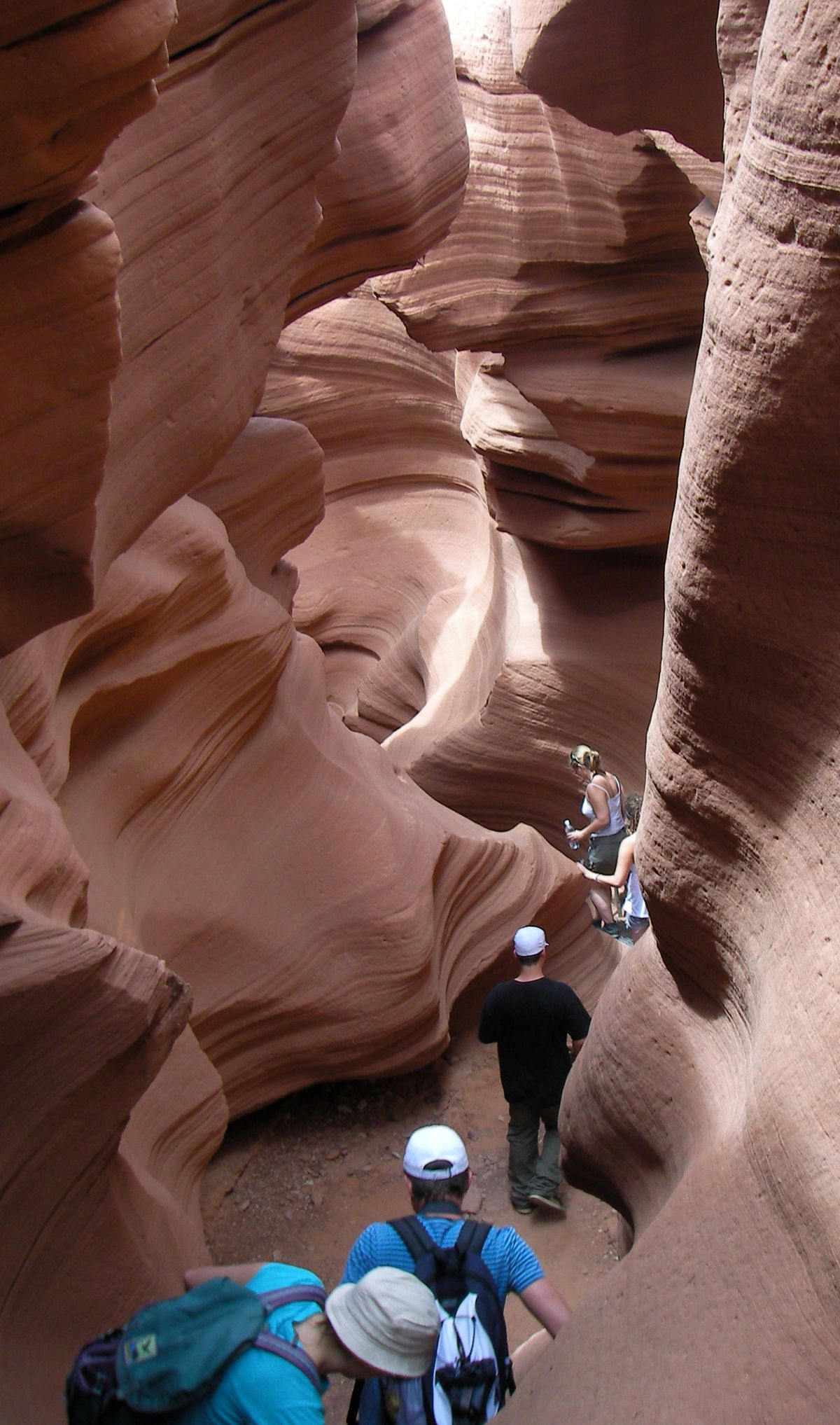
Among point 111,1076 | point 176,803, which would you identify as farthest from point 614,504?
point 111,1076

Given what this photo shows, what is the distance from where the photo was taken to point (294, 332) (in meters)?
9.97

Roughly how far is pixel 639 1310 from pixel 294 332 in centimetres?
871

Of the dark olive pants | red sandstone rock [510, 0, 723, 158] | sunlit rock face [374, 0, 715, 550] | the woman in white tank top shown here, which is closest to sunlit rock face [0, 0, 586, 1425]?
the woman in white tank top

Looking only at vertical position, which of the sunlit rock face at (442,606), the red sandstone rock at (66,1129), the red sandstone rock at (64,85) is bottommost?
the sunlit rock face at (442,606)

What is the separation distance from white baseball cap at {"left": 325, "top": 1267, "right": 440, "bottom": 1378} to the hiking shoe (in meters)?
2.86

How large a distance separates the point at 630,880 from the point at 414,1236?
3926mm

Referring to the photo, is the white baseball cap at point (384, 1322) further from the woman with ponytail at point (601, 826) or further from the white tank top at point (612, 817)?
the white tank top at point (612, 817)

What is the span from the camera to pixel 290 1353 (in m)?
2.18

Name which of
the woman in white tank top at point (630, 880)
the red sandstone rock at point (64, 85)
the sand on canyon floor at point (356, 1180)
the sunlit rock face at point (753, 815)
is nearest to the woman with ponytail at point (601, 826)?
the woman in white tank top at point (630, 880)

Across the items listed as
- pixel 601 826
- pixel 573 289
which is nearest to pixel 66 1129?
pixel 601 826

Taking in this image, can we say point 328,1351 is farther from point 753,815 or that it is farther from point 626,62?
point 626,62

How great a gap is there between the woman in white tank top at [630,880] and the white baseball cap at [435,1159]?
3224 mm

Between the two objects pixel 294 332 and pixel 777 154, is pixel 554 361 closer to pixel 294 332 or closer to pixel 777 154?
pixel 294 332

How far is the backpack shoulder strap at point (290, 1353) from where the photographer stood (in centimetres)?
218
